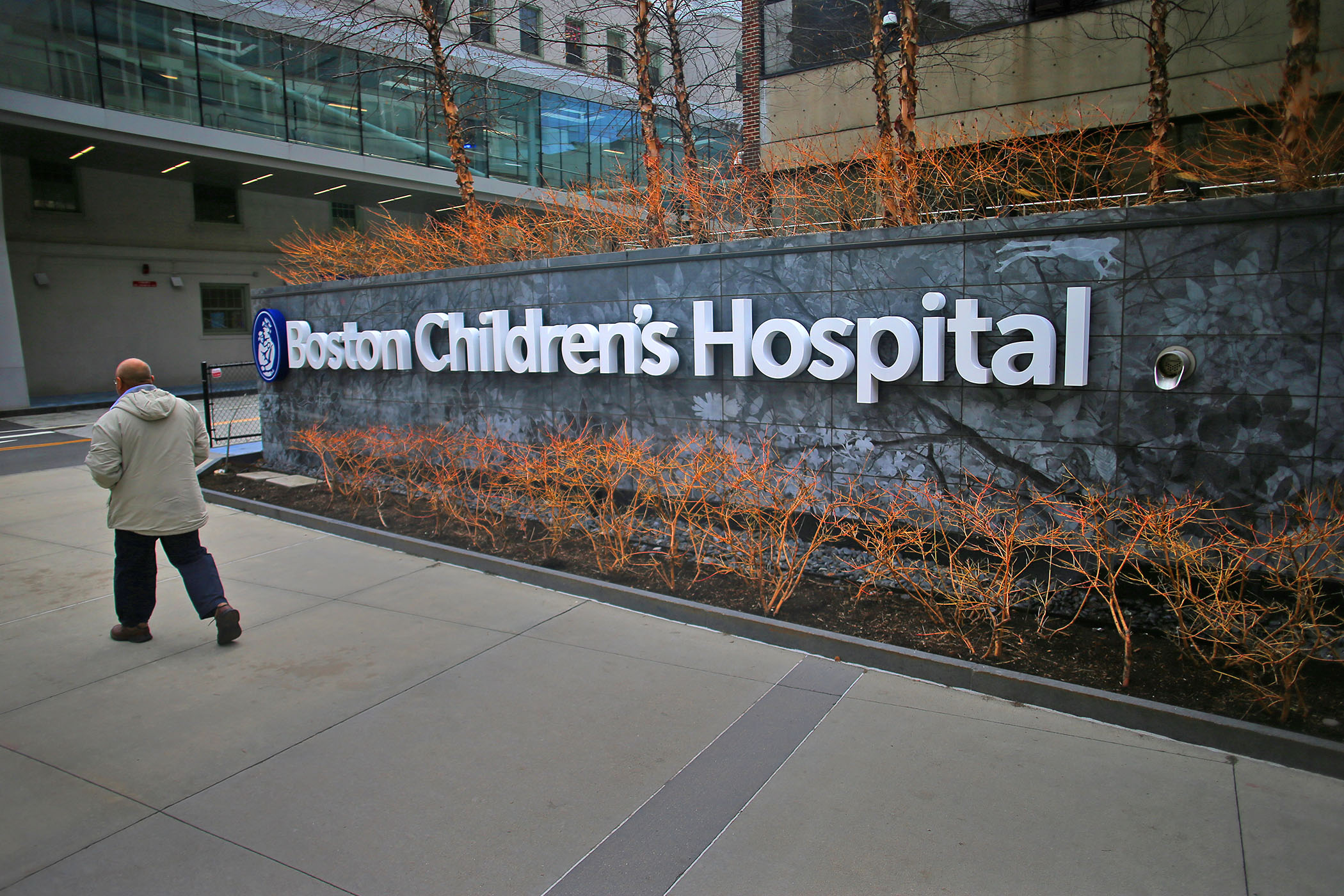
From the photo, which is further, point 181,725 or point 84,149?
point 84,149

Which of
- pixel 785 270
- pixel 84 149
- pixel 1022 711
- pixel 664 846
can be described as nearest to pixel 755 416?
pixel 785 270

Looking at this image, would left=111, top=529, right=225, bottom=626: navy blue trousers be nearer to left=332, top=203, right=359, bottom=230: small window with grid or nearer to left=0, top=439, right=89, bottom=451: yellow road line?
left=0, top=439, right=89, bottom=451: yellow road line

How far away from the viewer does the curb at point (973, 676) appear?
389 cm

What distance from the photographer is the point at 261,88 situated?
21984 millimetres

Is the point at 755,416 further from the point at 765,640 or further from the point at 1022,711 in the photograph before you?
the point at 1022,711

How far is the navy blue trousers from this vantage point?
5406 millimetres

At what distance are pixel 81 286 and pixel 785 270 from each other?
23.3m

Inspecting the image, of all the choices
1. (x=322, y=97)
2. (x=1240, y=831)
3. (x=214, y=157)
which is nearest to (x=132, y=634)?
(x=1240, y=831)

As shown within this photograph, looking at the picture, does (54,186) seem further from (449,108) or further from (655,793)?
(655,793)

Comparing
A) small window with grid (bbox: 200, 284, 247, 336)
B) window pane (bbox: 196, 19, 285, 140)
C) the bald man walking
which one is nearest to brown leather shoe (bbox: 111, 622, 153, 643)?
the bald man walking

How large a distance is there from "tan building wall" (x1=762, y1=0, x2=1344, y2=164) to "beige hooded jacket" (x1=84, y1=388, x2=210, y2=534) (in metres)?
7.99

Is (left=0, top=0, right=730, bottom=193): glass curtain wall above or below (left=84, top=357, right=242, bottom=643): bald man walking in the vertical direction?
above

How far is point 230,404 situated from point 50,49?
29.9ft

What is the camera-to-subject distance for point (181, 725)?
4398mm
